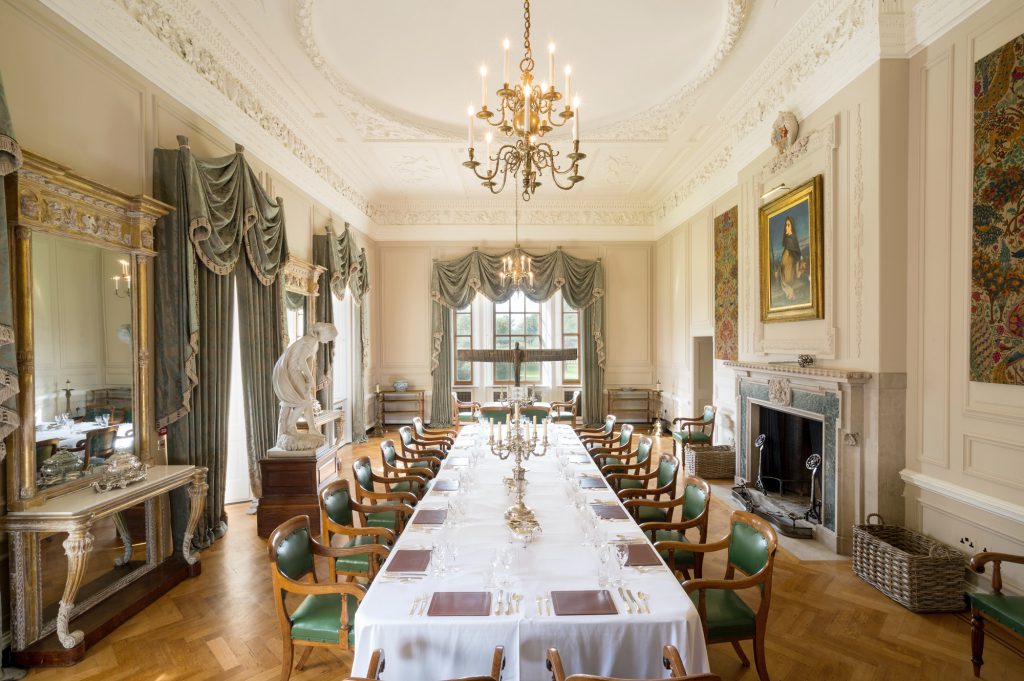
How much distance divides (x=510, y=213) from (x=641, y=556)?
312 inches

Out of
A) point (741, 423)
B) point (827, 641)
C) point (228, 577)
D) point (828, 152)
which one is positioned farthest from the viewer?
point (741, 423)

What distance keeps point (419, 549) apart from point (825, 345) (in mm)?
3627

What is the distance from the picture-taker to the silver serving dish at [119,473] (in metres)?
2.78

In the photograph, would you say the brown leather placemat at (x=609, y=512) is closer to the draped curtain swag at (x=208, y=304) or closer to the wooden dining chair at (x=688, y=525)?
the wooden dining chair at (x=688, y=525)

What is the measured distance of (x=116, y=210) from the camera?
3.03 metres

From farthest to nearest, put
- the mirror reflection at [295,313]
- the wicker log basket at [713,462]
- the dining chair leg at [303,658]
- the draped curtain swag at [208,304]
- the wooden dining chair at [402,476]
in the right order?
the wicker log basket at [713,462] → the mirror reflection at [295,313] → the wooden dining chair at [402,476] → the draped curtain swag at [208,304] → the dining chair leg at [303,658]

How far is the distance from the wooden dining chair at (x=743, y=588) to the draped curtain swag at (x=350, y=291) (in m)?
5.32

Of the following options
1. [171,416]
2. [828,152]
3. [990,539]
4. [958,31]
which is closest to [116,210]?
[171,416]

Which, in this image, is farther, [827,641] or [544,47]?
[544,47]

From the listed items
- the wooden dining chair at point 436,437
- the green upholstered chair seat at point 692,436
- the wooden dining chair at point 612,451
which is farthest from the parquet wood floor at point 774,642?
the green upholstered chair seat at point 692,436

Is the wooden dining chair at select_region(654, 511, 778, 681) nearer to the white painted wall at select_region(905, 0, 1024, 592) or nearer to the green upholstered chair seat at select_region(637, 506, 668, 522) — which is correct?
the green upholstered chair seat at select_region(637, 506, 668, 522)

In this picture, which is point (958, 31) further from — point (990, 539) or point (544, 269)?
point (544, 269)

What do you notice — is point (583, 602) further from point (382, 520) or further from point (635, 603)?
point (382, 520)

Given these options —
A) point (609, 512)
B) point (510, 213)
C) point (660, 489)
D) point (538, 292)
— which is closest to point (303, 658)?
point (609, 512)
